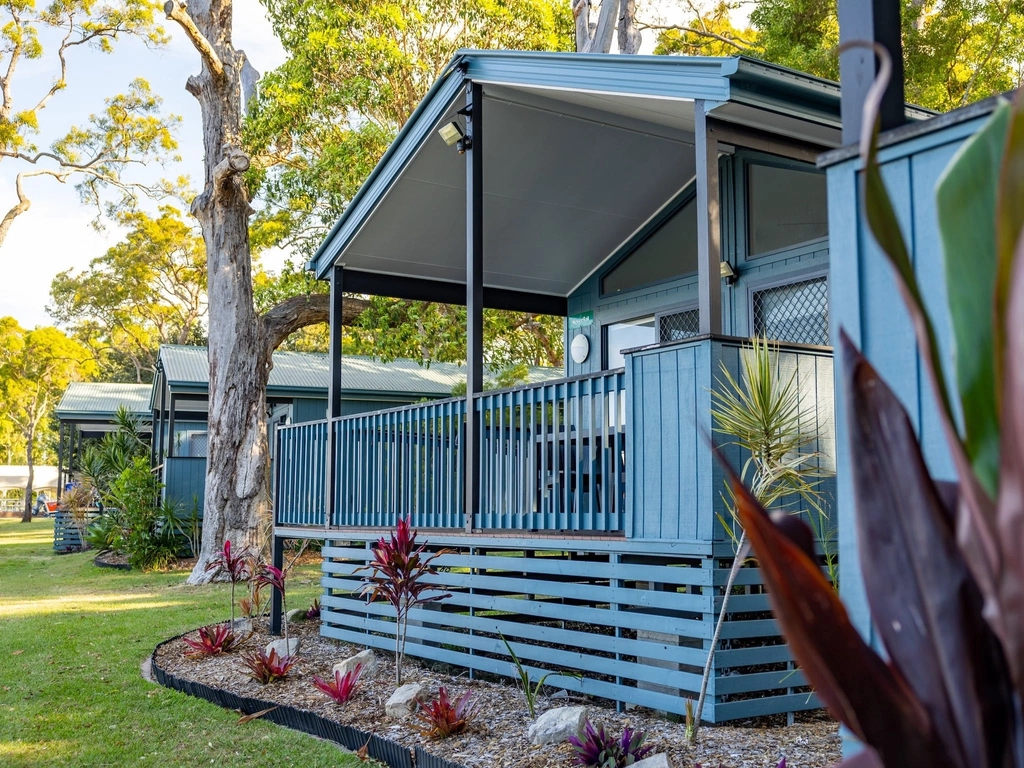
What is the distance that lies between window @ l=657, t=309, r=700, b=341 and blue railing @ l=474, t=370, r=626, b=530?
2451 mm

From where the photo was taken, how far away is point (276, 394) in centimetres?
1964

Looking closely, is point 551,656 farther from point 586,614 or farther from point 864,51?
point 864,51

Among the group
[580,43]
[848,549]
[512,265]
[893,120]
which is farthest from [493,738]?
[580,43]

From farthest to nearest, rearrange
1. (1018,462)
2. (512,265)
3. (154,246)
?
(154,246)
(512,265)
(1018,462)

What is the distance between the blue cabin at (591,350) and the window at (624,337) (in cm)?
4

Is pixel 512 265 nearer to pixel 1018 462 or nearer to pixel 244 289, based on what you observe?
pixel 244 289

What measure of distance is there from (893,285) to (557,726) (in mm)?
3678

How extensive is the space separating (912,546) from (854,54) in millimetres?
1568

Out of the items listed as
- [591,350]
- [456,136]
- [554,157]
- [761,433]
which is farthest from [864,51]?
[591,350]

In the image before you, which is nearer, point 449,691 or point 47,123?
point 449,691

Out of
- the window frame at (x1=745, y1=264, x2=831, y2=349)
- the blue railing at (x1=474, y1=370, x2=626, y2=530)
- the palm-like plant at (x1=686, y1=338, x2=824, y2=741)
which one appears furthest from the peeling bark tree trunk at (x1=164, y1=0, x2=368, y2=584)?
the palm-like plant at (x1=686, y1=338, x2=824, y2=741)

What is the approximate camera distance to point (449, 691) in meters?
6.74

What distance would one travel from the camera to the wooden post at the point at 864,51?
2186 mm

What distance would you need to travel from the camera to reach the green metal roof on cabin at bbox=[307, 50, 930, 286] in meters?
5.88
